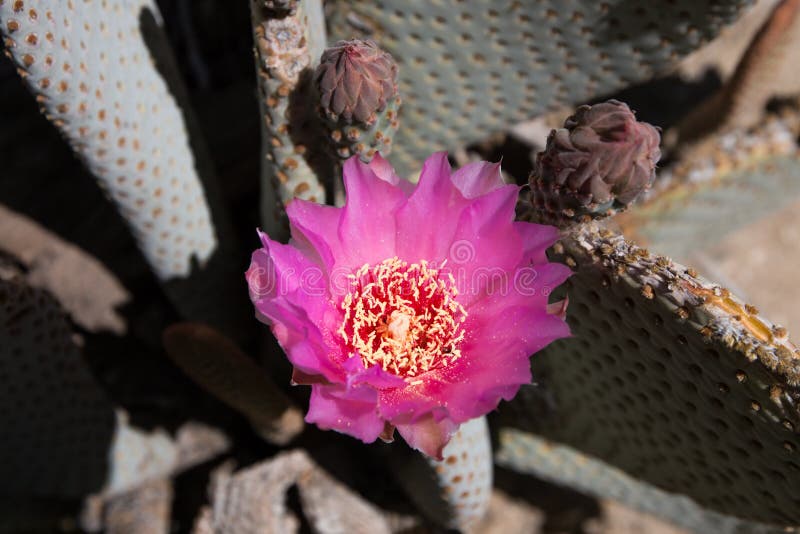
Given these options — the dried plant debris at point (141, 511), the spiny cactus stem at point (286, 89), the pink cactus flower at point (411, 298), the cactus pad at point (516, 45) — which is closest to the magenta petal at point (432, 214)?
the pink cactus flower at point (411, 298)

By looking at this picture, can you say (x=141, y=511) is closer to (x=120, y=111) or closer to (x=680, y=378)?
(x=120, y=111)

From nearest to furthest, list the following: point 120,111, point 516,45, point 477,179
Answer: point 477,179 → point 120,111 → point 516,45

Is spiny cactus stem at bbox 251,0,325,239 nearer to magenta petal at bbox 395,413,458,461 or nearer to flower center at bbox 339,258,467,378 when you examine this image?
flower center at bbox 339,258,467,378

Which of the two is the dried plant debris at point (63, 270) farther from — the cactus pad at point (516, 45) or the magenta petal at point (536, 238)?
the magenta petal at point (536, 238)

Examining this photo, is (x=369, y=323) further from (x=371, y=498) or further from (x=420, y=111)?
(x=371, y=498)

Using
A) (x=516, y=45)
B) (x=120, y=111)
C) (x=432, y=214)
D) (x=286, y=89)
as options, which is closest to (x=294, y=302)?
(x=432, y=214)

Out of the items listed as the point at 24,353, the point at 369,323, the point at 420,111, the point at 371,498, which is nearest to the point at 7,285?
the point at 24,353
